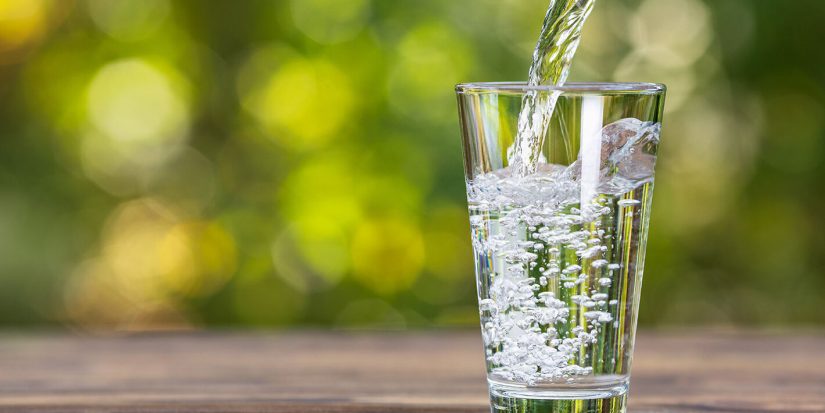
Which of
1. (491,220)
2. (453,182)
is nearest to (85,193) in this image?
(453,182)

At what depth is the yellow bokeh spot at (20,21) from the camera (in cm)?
346

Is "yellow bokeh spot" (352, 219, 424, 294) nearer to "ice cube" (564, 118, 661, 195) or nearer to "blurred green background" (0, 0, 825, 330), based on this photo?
"blurred green background" (0, 0, 825, 330)

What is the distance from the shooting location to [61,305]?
337 centimetres

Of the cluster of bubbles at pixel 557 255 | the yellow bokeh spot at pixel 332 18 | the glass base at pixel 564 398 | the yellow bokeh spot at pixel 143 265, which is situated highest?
the yellow bokeh spot at pixel 332 18

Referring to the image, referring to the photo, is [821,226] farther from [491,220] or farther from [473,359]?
[491,220]

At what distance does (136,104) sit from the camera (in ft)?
11.1

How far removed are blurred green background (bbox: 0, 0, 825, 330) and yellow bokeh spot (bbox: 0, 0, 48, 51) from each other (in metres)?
0.02

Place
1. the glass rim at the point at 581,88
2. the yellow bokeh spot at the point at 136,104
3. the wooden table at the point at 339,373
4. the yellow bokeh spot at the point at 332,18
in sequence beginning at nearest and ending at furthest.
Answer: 1. the glass rim at the point at 581,88
2. the wooden table at the point at 339,373
3. the yellow bokeh spot at the point at 332,18
4. the yellow bokeh spot at the point at 136,104

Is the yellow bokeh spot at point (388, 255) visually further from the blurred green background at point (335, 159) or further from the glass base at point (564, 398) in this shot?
the glass base at point (564, 398)

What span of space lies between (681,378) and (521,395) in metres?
0.53

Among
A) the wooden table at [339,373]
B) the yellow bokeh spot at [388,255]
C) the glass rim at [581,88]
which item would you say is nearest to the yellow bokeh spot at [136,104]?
the yellow bokeh spot at [388,255]

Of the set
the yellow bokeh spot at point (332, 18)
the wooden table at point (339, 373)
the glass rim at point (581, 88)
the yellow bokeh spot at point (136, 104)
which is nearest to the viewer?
the glass rim at point (581, 88)

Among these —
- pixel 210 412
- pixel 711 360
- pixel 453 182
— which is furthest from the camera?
pixel 453 182

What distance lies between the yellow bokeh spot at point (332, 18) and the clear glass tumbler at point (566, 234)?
→ 238cm
